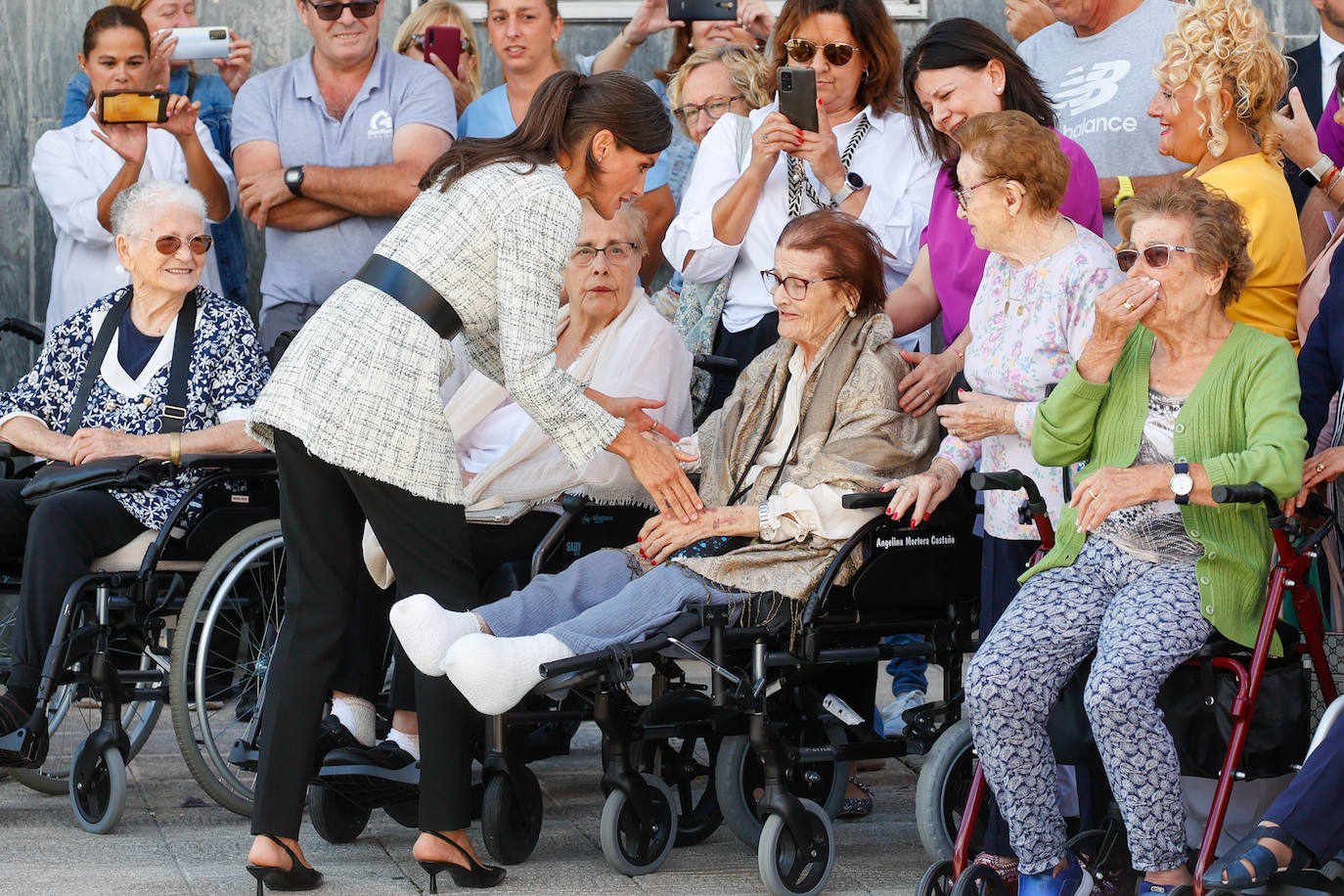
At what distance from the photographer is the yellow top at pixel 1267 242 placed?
147 inches

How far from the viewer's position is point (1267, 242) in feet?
12.3

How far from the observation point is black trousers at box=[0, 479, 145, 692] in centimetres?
437

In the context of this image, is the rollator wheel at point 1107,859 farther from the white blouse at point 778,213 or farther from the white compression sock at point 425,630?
the white blouse at point 778,213

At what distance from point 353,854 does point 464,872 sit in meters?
0.52

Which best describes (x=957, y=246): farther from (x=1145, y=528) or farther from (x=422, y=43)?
(x=422, y=43)

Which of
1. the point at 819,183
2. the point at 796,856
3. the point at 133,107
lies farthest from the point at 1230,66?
the point at 133,107

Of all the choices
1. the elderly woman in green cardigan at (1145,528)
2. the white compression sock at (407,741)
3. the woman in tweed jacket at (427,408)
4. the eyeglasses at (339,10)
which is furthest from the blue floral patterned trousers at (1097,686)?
the eyeglasses at (339,10)

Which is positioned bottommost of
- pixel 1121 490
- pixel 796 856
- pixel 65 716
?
pixel 65 716

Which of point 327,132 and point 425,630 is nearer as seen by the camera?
point 425,630

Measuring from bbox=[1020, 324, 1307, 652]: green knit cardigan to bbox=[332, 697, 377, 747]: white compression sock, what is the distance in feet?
5.33

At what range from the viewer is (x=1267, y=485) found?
3180mm

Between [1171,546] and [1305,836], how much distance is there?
61 cm

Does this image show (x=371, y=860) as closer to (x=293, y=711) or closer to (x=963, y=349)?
(x=293, y=711)

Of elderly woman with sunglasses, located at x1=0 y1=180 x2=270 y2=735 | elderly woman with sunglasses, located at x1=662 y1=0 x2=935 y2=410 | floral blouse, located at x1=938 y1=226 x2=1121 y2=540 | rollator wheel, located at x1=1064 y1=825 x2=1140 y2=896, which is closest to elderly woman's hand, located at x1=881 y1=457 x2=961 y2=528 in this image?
floral blouse, located at x1=938 y1=226 x2=1121 y2=540
